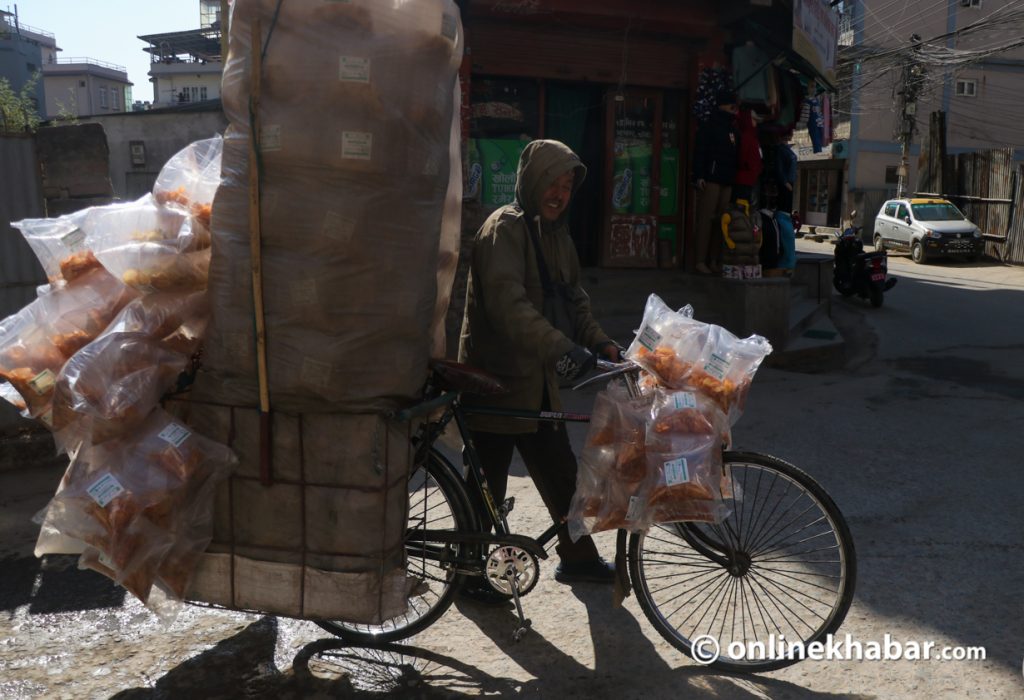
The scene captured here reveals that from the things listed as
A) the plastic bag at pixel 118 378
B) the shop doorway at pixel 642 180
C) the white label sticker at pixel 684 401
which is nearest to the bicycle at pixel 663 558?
the white label sticker at pixel 684 401

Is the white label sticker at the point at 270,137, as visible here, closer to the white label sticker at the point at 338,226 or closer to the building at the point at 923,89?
the white label sticker at the point at 338,226

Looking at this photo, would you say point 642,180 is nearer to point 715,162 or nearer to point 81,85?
point 715,162

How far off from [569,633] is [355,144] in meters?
1.99

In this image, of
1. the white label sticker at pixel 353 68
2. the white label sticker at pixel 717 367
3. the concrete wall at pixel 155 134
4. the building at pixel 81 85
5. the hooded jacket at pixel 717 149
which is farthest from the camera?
the building at pixel 81 85

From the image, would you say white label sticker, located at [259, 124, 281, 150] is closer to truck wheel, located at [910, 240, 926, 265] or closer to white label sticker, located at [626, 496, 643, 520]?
white label sticker, located at [626, 496, 643, 520]

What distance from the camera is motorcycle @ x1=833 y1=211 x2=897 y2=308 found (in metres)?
13.0

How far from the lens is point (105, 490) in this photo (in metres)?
2.59

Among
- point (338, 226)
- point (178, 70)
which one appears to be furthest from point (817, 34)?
point (178, 70)

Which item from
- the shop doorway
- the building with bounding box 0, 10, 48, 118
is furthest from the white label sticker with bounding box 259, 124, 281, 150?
the building with bounding box 0, 10, 48, 118

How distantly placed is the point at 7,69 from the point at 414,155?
5294 cm

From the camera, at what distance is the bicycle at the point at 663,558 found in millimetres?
3006

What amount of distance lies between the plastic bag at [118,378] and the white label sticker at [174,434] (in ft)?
0.27

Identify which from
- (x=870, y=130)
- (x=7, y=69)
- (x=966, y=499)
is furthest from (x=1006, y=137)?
(x=7, y=69)

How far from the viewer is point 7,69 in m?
45.9
